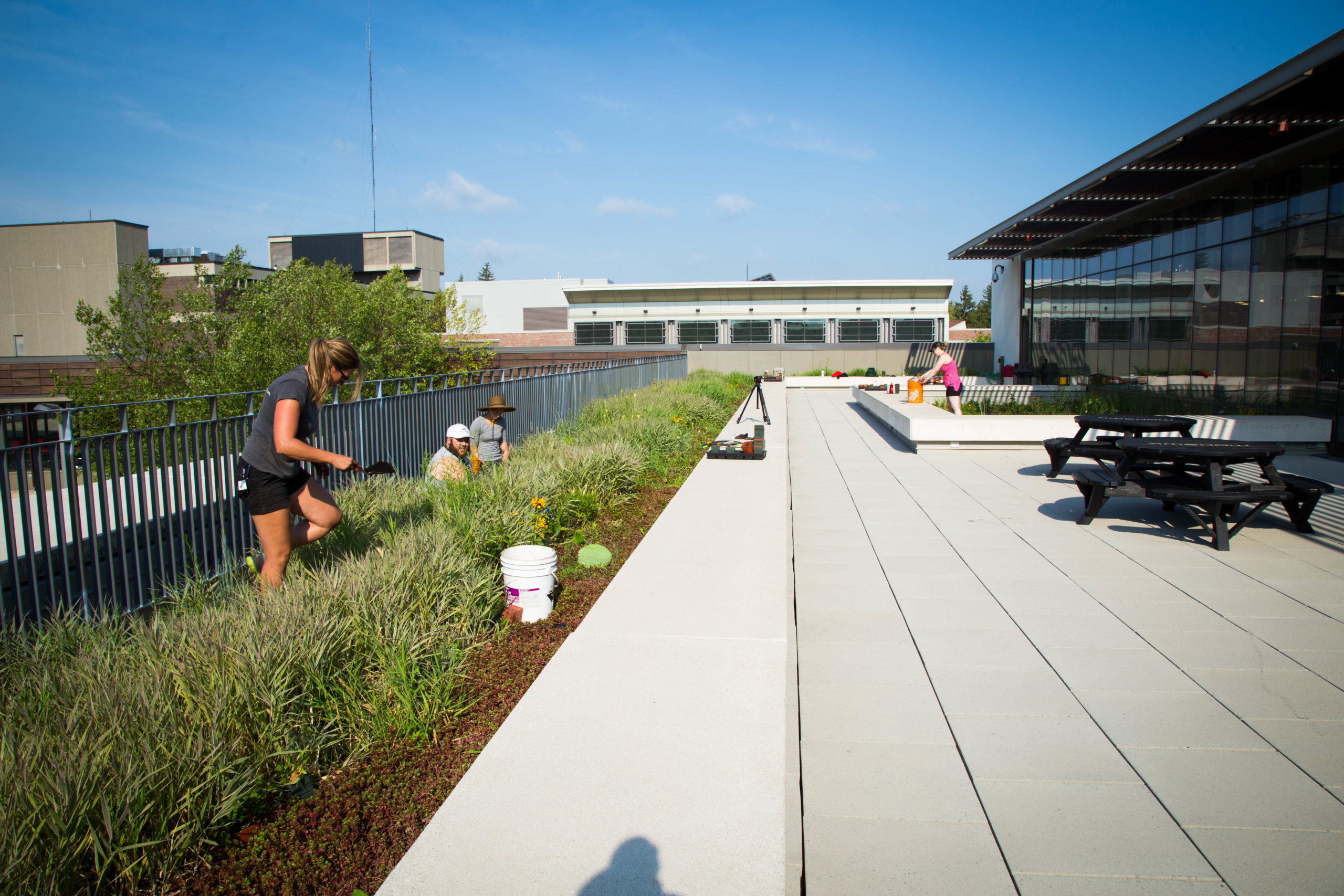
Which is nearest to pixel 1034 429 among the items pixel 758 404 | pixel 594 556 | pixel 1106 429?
pixel 1106 429

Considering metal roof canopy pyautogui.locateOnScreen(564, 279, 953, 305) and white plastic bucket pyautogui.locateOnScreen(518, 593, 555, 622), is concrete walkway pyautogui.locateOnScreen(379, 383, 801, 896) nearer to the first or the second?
white plastic bucket pyautogui.locateOnScreen(518, 593, 555, 622)

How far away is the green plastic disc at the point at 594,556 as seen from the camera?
614 cm

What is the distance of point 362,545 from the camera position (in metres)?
5.69

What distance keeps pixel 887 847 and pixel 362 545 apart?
422 cm

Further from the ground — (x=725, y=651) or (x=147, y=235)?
(x=147, y=235)

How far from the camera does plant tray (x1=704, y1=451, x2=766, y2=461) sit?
11.5 m

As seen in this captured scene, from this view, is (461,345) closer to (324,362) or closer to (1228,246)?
(1228,246)

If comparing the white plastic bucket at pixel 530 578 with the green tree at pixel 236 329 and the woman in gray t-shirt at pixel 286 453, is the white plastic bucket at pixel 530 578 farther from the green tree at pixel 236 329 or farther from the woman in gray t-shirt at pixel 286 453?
the green tree at pixel 236 329

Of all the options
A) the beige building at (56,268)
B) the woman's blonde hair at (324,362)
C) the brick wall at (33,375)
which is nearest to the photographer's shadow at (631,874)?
the woman's blonde hair at (324,362)

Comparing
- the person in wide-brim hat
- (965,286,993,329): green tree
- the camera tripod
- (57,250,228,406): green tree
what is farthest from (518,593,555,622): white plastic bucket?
(965,286,993,329): green tree

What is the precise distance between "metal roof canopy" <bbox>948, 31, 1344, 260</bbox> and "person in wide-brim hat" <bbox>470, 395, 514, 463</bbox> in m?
11.4

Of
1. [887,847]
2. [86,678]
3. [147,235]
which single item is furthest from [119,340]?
[147,235]

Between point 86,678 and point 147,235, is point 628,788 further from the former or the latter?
point 147,235

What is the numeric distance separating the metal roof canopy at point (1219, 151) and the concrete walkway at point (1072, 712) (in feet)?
23.3
